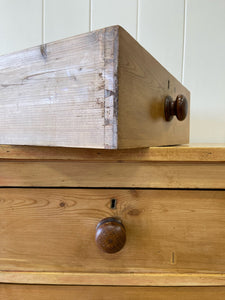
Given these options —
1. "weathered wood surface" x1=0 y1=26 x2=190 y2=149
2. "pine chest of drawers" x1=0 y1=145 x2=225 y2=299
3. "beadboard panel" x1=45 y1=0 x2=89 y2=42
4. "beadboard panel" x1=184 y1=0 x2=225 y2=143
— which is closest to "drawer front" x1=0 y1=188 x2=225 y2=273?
"pine chest of drawers" x1=0 y1=145 x2=225 y2=299

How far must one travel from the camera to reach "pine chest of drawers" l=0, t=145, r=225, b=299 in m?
0.38

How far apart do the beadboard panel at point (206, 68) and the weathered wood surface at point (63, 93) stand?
651 mm

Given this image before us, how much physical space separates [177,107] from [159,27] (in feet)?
1.81

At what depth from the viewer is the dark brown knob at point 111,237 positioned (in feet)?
1.13

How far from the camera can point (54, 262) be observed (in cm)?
39

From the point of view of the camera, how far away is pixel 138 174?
374 millimetres

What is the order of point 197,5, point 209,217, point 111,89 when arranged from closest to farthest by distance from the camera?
point 111,89
point 209,217
point 197,5

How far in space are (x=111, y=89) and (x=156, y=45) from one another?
2.16 feet

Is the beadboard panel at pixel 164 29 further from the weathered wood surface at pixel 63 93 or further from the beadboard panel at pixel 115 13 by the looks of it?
the weathered wood surface at pixel 63 93

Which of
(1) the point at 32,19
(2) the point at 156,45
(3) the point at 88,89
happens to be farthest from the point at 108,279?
(1) the point at 32,19

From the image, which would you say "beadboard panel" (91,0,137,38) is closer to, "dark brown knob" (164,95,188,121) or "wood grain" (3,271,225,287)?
"dark brown knob" (164,95,188,121)

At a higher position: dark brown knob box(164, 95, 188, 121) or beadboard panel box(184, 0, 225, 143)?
beadboard panel box(184, 0, 225, 143)

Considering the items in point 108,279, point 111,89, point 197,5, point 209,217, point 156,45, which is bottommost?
point 108,279

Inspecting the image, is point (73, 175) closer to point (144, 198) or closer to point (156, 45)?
point (144, 198)
